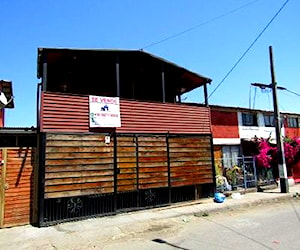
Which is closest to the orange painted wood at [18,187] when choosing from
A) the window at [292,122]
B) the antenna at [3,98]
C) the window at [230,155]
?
the antenna at [3,98]

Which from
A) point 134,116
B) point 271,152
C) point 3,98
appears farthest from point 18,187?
point 271,152

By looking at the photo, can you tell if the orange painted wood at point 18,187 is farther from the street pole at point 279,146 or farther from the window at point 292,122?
the window at point 292,122

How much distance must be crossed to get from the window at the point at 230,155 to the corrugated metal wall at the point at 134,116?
4.40 meters

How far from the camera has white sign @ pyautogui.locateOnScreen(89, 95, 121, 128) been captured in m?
11.4

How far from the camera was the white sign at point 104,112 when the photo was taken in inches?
449

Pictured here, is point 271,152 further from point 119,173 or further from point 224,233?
point 224,233

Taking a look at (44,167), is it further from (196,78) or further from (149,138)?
(196,78)

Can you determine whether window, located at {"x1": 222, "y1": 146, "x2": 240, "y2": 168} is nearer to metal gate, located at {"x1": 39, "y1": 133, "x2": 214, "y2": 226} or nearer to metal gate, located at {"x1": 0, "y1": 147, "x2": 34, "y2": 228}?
metal gate, located at {"x1": 39, "y1": 133, "x2": 214, "y2": 226}

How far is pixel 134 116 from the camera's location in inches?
488

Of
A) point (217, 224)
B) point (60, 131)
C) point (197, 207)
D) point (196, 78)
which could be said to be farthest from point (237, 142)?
point (60, 131)

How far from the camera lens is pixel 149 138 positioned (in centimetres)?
1255

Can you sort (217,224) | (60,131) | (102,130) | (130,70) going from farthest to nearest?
(130,70) → (102,130) → (60,131) → (217,224)

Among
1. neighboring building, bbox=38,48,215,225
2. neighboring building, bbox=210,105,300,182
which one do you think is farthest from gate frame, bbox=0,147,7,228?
neighboring building, bbox=210,105,300,182

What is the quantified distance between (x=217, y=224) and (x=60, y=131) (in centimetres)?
630
